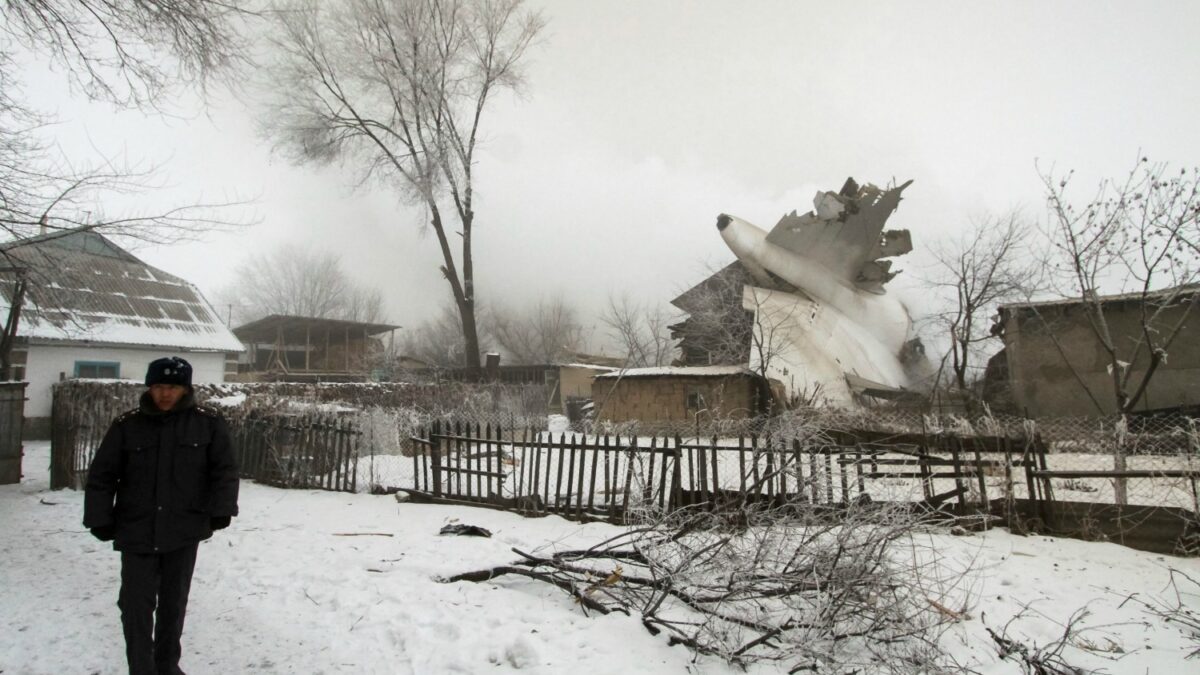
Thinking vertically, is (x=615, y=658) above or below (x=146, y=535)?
below

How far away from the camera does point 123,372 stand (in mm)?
20484

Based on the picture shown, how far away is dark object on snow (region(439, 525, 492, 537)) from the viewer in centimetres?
680

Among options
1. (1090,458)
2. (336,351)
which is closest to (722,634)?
(1090,458)

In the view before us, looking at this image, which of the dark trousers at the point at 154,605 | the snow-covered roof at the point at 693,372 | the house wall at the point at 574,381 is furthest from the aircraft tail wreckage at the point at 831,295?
the dark trousers at the point at 154,605

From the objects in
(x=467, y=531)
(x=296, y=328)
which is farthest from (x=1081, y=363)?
(x=296, y=328)

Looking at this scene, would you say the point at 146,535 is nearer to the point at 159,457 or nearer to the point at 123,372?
the point at 159,457

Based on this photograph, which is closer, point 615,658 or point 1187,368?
point 615,658

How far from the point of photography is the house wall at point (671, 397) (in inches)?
794

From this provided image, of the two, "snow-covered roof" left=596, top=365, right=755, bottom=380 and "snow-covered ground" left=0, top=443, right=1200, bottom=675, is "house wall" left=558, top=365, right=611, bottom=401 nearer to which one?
"snow-covered roof" left=596, top=365, right=755, bottom=380

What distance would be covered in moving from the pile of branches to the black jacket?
2.56 metres

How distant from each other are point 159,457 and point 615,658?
9.78ft

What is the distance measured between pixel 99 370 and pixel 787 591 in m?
23.9

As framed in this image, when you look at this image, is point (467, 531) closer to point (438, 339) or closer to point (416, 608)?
point (416, 608)

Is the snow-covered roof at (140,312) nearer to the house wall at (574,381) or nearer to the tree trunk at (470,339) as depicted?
the tree trunk at (470,339)
